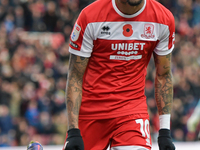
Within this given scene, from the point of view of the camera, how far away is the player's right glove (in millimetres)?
2873

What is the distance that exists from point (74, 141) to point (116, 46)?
2.76 ft

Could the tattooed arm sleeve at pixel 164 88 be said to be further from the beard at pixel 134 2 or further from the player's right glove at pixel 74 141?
the player's right glove at pixel 74 141

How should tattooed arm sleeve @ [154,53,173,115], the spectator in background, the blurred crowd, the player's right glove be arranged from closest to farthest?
1. the player's right glove
2. tattooed arm sleeve @ [154,53,173,115]
3. the blurred crowd
4. the spectator in background

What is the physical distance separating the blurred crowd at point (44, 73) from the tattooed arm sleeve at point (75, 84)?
593 centimetres

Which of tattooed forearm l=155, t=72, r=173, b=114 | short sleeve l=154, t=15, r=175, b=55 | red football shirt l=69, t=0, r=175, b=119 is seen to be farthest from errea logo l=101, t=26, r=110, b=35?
→ tattooed forearm l=155, t=72, r=173, b=114

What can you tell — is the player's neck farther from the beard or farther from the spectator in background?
the spectator in background

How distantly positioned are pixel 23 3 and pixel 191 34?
5.14 metres

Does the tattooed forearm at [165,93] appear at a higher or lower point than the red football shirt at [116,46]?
lower

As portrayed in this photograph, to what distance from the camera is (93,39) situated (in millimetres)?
3076

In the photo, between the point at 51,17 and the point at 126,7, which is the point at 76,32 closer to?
the point at 126,7

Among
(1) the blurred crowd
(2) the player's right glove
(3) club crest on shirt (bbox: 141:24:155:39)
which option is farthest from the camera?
(1) the blurred crowd

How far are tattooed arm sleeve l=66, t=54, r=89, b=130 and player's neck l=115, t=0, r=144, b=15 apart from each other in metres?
0.51

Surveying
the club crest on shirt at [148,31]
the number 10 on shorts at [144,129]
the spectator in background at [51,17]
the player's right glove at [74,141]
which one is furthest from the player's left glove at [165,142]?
the spectator in background at [51,17]

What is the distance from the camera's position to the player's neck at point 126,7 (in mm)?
2985
